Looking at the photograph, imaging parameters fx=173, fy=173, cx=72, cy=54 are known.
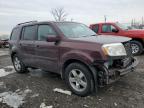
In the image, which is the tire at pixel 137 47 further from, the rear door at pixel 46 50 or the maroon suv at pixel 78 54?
the rear door at pixel 46 50

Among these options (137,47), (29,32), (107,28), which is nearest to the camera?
(29,32)

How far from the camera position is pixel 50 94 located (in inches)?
170

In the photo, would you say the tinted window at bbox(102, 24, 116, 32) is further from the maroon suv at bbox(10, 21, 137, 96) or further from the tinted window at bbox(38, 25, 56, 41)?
the tinted window at bbox(38, 25, 56, 41)

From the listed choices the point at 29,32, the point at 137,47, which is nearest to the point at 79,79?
the point at 29,32

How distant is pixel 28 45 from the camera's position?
548cm

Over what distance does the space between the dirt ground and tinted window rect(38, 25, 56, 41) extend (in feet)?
4.49

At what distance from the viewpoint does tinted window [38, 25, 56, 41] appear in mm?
4710

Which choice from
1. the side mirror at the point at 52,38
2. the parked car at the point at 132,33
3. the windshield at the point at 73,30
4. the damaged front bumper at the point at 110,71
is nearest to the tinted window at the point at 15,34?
the windshield at the point at 73,30

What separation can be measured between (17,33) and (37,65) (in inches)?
69.1

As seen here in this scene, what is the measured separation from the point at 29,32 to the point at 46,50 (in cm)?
126

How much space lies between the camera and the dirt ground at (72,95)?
3715 millimetres

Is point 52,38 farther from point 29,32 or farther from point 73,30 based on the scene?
point 29,32

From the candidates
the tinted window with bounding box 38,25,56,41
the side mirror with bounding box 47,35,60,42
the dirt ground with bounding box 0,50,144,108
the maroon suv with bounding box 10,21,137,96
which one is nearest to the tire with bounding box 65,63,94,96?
the maroon suv with bounding box 10,21,137,96

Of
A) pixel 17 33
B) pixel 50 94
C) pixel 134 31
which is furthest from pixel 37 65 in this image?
pixel 134 31
